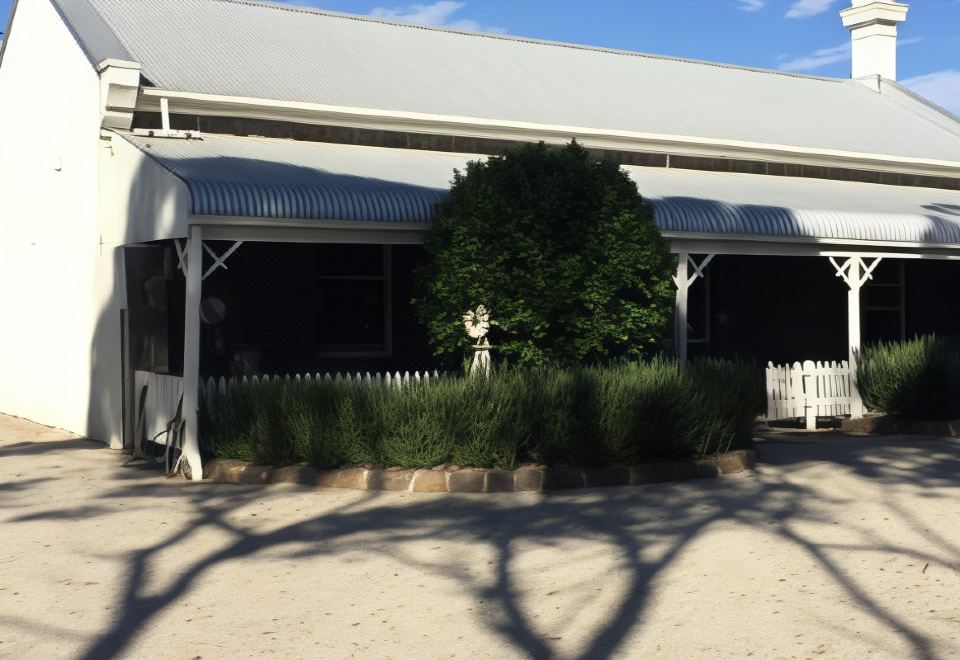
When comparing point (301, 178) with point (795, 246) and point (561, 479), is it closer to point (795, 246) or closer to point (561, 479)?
point (561, 479)

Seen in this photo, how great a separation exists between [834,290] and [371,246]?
8018 mm

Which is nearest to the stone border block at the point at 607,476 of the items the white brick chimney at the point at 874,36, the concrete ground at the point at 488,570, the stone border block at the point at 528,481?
the concrete ground at the point at 488,570

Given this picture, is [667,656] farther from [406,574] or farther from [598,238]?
[598,238]

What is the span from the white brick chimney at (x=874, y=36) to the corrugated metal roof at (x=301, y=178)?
43.0ft

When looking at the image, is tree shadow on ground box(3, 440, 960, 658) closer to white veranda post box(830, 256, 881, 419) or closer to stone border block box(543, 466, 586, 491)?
stone border block box(543, 466, 586, 491)

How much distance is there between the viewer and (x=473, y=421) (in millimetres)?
10281

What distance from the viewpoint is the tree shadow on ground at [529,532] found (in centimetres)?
619

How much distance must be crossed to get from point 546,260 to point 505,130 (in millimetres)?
4304

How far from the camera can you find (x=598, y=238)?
12.0 metres

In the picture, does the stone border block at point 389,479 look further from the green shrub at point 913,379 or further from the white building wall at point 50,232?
the green shrub at point 913,379

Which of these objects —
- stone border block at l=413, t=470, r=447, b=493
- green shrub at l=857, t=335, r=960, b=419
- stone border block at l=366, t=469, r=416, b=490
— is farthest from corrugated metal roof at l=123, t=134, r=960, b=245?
stone border block at l=413, t=470, r=447, b=493

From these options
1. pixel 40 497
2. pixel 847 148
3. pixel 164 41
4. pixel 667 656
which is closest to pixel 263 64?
pixel 164 41

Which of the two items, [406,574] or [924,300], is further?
[924,300]

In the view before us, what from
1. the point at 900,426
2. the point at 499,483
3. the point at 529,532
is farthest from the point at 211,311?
the point at 900,426
